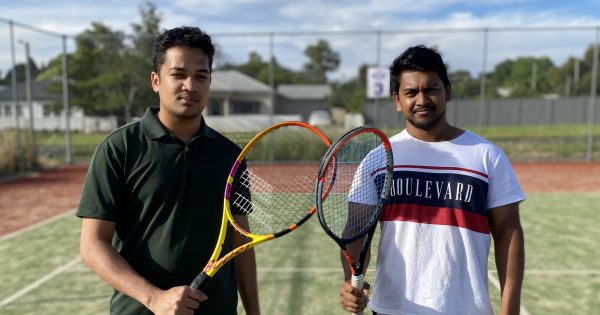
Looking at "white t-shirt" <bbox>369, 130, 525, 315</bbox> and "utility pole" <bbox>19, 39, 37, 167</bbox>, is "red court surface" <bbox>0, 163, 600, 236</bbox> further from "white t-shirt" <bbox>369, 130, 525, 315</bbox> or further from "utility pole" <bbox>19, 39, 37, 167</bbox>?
"white t-shirt" <bbox>369, 130, 525, 315</bbox>

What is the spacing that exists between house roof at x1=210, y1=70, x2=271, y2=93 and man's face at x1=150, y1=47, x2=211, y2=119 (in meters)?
13.6

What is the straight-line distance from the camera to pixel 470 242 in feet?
5.74

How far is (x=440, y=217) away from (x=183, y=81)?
42.3 inches

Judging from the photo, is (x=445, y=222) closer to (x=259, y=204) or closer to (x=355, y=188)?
(x=355, y=188)

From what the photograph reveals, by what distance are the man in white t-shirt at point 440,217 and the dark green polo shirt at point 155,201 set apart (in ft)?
1.95

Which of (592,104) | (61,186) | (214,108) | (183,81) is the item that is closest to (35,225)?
(61,186)

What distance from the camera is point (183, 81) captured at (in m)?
1.77

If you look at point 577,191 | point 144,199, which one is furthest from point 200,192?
point 577,191

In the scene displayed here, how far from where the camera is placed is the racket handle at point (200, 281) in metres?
1.74

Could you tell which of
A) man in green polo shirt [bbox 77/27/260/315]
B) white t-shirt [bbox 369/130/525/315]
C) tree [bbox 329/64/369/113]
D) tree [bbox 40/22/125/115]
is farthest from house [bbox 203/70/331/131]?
white t-shirt [bbox 369/130/525/315]

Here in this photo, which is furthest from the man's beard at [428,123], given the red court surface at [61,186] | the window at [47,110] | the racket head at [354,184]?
the window at [47,110]

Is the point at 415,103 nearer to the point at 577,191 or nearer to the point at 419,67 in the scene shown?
the point at 419,67

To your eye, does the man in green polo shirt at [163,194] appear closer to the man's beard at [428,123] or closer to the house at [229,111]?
the man's beard at [428,123]

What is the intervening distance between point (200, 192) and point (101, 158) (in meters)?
0.37
